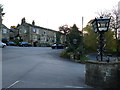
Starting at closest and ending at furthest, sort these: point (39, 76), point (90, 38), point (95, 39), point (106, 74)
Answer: point (106, 74) < point (39, 76) < point (95, 39) < point (90, 38)

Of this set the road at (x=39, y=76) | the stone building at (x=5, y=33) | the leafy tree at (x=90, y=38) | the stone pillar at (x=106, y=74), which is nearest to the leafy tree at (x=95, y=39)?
the leafy tree at (x=90, y=38)

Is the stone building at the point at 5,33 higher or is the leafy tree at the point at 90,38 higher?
the stone building at the point at 5,33

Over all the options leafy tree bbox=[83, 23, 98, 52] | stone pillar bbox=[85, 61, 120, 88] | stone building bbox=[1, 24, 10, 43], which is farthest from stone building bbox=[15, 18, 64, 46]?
stone pillar bbox=[85, 61, 120, 88]

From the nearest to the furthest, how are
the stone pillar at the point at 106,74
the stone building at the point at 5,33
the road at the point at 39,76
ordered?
the stone pillar at the point at 106,74 → the road at the point at 39,76 → the stone building at the point at 5,33

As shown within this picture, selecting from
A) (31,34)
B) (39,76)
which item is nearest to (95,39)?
(39,76)

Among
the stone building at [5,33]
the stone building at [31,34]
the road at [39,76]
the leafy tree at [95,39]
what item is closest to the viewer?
the road at [39,76]

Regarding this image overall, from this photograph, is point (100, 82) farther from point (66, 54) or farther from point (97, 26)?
point (66, 54)

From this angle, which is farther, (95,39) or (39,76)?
(95,39)

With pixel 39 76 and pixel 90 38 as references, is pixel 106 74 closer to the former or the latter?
pixel 39 76

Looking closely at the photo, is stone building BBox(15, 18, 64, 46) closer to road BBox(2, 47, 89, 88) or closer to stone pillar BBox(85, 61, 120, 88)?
road BBox(2, 47, 89, 88)

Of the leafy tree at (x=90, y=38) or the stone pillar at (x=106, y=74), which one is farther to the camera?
the leafy tree at (x=90, y=38)

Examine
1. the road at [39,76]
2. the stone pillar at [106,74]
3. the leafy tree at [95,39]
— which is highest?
the leafy tree at [95,39]

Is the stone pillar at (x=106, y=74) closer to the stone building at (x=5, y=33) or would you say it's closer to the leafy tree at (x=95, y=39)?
the leafy tree at (x=95, y=39)

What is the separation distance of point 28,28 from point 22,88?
3953 cm
